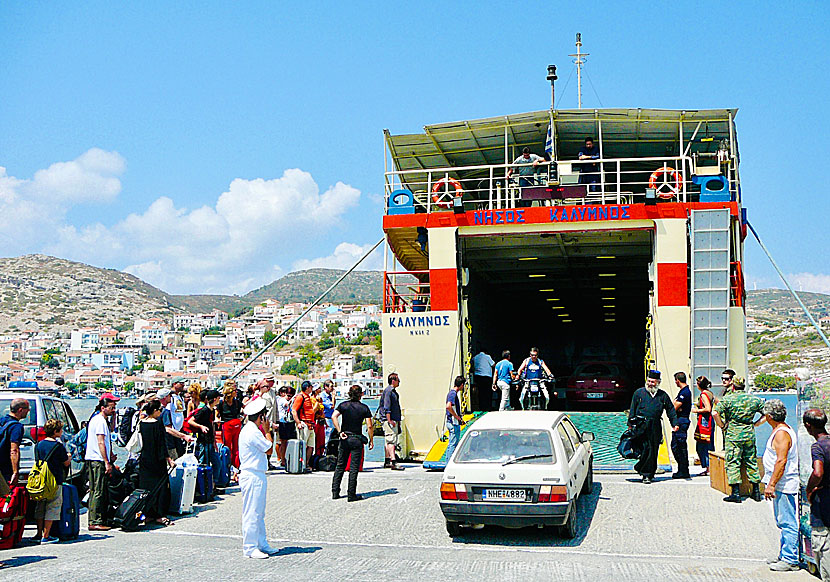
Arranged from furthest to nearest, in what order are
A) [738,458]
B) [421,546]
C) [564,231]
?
[564,231] < [738,458] < [421,546]

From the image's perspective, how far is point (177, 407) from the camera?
12477 millimetres

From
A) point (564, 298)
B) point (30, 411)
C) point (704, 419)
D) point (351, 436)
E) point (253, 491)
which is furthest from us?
point (564, 298)

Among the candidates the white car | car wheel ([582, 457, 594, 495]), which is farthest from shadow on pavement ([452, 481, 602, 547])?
car wheel ([582, 457, 594, 495])

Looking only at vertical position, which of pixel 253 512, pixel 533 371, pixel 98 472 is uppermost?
pixel 533 371

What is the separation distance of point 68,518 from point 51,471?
64cm

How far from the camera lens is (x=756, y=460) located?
10.2 meters

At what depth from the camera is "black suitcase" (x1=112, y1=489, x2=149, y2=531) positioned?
924cm

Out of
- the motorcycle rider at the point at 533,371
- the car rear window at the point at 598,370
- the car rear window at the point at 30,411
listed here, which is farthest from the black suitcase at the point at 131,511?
the car rear window at the point at 598,370

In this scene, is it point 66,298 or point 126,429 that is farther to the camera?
point 66,298

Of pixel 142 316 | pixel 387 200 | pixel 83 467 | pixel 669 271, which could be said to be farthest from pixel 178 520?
pixel 142 316

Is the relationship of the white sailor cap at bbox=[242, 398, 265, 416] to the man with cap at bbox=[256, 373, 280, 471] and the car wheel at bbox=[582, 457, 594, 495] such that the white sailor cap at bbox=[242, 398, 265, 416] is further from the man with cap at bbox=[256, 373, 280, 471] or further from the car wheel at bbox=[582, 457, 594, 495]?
the man with cap at bbox=[256, 373, 280, 471]

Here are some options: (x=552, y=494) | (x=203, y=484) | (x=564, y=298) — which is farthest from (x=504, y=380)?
(x=564, y=298)

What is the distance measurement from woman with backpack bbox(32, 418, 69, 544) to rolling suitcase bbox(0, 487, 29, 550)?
0.72 ft

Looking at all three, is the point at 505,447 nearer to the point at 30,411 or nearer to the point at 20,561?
the point at 20,561
